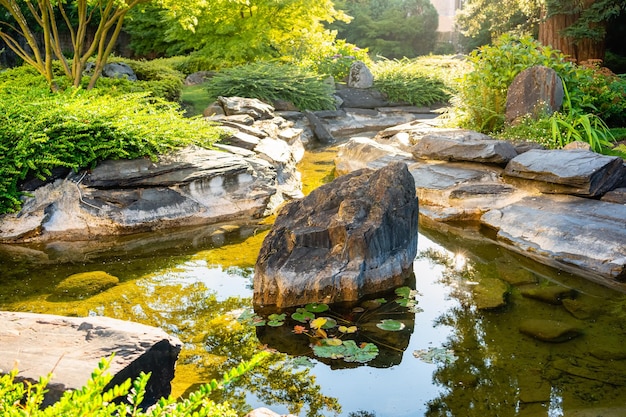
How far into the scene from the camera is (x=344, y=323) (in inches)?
175

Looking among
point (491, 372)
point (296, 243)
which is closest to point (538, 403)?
point (491, 372)

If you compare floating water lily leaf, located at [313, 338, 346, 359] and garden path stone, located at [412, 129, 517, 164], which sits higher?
garden path stone, located at [412, 129, 517, 164]

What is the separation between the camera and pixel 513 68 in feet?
32.2

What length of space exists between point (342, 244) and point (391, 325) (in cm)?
89

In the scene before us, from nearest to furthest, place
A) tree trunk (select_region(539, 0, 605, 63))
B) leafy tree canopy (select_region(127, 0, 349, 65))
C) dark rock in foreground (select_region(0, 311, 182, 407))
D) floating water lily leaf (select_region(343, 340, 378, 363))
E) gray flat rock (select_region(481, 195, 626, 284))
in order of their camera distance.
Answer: dark rock in foreground (select_region(0, 311, 182, 407)) < floating water lily leaf (select_region(343, 340, 378, 363)) < gray flat rock (select_region(481, 195, 626, 284)) < tree trunk (select_region(539, 0, 605, 63)) < leafy tree canopy (select_region(127, 0, 349, 65))

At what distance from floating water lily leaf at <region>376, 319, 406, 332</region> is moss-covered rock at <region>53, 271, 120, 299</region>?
2.44m

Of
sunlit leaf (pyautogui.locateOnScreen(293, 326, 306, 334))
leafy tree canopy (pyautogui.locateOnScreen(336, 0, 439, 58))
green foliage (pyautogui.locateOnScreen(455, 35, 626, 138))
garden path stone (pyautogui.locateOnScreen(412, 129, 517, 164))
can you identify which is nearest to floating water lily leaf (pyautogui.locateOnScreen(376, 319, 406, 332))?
sunlit leaf (pyautogui.locateOnScreen(293, 326, 306, 334))

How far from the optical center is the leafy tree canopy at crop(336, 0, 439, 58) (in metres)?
32.8

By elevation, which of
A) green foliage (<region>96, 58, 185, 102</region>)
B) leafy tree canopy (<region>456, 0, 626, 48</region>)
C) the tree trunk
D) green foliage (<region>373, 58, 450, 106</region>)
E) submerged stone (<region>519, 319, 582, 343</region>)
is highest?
leafy tree canopy (<region>456, 0, 626, 48</region>)

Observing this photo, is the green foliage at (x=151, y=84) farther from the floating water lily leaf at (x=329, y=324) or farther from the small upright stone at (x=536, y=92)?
the floating water lily leaf at (x=329, y=324)

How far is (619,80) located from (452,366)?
975cm

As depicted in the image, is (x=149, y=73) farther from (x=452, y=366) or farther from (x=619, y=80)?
(x=452, y=366)

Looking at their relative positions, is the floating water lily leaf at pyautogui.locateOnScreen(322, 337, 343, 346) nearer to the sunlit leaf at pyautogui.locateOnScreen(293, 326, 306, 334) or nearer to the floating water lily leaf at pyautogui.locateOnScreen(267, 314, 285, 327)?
the sunlit leaf at pyautogui.locateOnScreen(293, 326, 306, 334)

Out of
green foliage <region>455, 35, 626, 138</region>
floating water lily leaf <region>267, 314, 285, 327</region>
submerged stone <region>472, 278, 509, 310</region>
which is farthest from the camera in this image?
green foliage <region>455, 35, 626, 138</region>
